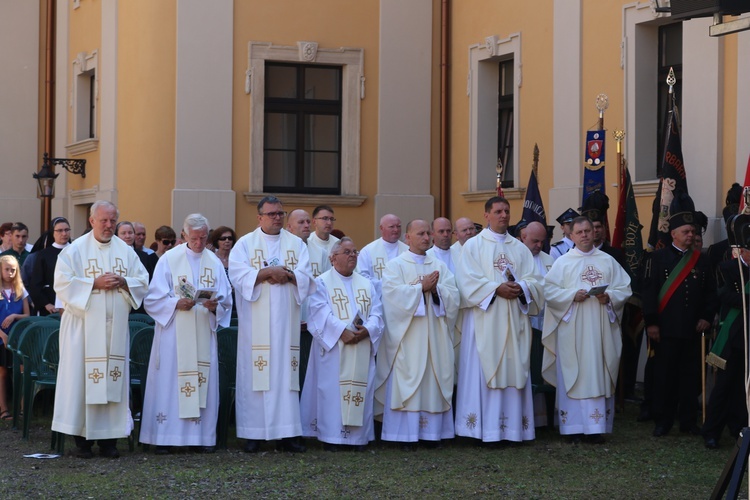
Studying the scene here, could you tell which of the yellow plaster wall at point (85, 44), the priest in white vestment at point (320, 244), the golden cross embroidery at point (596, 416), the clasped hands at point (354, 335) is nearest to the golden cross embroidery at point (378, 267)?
the priest in white vestment at point (320, 244)

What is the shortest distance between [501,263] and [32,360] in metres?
3.93

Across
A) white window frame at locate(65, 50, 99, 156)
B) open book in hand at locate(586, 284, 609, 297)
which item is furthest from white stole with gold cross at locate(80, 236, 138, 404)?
white window frame at locate(65, 50, 99, 156)

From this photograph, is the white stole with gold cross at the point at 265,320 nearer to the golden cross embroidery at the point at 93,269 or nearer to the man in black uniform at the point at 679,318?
the golden cross embroidery at the point at 93,269

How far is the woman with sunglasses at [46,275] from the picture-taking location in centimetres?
1191

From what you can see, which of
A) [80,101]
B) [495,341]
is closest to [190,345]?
[495,341]

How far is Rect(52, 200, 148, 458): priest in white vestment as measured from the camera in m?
9.56

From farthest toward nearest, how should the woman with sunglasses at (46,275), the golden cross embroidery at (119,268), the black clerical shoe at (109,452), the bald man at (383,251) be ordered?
the woman with sunglasses at (46,275), the bald man at (383,251), the golden cross embroidery at (119,268), the black clerical shoe at (109,452)

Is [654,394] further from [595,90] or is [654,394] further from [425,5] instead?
[425,5]

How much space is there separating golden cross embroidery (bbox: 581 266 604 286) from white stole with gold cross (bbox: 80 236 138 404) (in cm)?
375

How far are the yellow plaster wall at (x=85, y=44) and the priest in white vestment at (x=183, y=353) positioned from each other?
9039 mm

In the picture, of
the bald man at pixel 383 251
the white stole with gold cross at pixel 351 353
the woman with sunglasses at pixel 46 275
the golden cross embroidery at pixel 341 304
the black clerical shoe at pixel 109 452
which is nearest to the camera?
the black clerical shoe at pixel 109 452

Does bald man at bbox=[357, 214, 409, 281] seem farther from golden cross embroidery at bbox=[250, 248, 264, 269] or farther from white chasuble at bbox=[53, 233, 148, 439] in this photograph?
white chasuble at bbox=[53, 233, 148, 439]

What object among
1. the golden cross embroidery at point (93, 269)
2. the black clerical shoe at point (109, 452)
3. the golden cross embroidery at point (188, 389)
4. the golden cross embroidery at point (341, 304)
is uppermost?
the golden cross embroidery at point (93, 269)

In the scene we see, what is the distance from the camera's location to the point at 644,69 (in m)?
14.3
